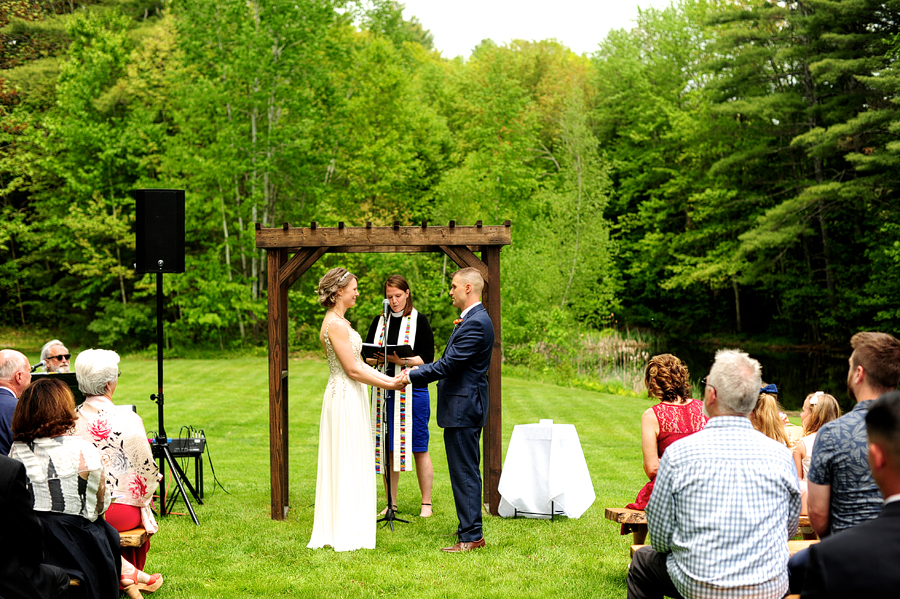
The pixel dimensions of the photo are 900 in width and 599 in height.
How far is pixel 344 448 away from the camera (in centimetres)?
558

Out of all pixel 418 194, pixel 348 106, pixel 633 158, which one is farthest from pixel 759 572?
pixel 633 158

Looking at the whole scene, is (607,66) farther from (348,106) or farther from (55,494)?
(55,494)

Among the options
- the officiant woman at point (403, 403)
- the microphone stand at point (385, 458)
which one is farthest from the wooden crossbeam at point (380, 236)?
the microphone stand at point (385, 458)

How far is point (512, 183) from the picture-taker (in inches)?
1040

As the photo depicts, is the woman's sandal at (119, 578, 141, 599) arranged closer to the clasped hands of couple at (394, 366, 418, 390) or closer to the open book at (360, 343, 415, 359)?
the clasped hands of couple at (394, 366, 418, 390)

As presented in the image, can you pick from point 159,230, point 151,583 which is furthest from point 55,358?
point 151,583

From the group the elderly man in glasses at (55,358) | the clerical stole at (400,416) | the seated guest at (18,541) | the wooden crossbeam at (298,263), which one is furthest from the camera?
the wooden crossbeam at (298,263)

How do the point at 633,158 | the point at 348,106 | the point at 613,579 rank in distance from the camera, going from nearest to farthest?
the point at 613,579 → the point at 348,106 → the point at 633,158

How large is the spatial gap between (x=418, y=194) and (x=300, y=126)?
19.5ft

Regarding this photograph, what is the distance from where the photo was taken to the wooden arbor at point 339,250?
21.1 feet

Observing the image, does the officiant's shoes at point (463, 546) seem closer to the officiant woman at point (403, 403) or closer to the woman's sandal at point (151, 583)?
the officiant woman at point (403, 403)

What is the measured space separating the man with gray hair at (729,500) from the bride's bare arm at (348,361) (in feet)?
9.28

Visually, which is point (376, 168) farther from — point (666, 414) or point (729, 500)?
point (729, 500)

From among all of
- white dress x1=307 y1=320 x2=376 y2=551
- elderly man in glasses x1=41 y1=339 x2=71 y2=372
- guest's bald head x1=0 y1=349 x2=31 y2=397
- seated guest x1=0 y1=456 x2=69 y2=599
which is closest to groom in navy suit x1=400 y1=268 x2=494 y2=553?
white dress x1=307 y1=320 x2=376 y2=551
